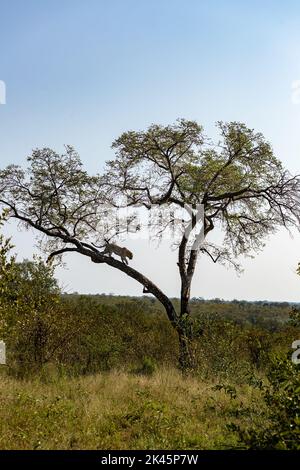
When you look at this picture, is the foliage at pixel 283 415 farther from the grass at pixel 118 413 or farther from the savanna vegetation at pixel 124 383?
the grass at pixel 118 413

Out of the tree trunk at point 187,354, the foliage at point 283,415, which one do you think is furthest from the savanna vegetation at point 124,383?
the tree trunk at point 187,354

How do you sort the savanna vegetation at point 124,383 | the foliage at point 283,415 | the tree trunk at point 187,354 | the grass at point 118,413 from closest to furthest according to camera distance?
the foliage at point 283,415 < the savanna vegetation at point 124,383 < the grass at point 118,413 < the tree trunk at point 187,354

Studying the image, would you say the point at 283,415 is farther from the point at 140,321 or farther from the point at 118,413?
the point at 140,321

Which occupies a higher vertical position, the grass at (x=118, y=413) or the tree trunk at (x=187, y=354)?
the tree trunk at (x=187, y=354)

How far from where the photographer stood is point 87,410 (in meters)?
8.61

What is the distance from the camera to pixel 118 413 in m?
8.59

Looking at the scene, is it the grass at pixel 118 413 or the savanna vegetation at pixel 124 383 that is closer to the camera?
the savanna vegetation at pixel 124 383

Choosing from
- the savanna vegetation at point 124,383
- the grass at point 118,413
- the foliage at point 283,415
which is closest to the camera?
the foliage at point 283,415

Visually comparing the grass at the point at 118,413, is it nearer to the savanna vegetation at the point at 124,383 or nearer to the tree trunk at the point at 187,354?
the savanna vegetation at the point at 124,383

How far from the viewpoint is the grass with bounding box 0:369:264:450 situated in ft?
23.1

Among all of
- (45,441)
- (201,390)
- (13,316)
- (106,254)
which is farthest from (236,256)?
(45,441)

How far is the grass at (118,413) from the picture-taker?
23.1ft

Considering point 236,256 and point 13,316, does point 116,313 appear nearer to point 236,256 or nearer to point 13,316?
point 236,256
